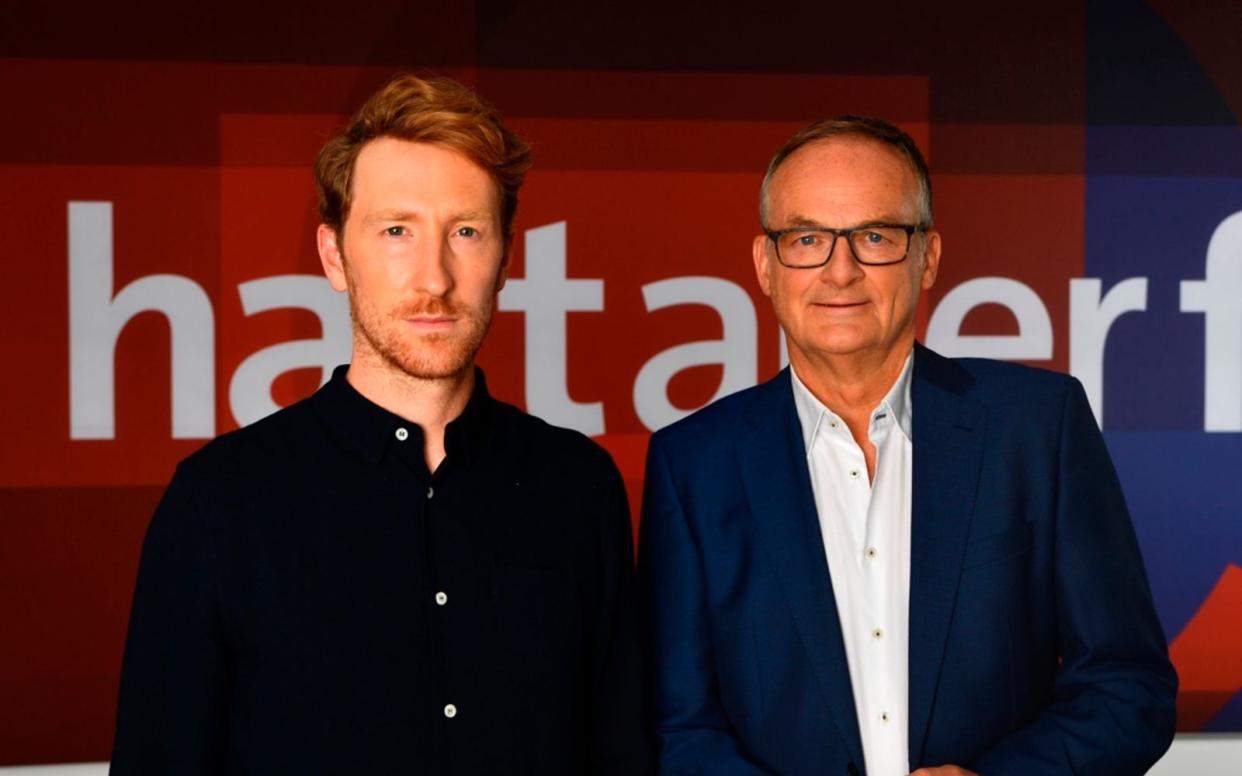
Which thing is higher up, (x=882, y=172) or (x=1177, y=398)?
(x=882, y=172)

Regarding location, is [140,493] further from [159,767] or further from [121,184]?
[159,767]

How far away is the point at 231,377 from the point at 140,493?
357 millimetres

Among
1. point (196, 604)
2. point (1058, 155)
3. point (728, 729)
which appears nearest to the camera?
point (196, 604)

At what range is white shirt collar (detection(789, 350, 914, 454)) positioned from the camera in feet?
6.90

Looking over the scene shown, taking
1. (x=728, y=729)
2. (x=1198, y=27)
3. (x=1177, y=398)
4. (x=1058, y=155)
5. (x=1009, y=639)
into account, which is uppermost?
(x=1198, y=27)

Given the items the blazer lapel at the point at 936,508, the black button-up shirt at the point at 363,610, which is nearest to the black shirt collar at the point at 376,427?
the black button-up shirt at the point at 363,610

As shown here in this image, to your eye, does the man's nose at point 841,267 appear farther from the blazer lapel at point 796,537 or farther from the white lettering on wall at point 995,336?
the white lettering on wall at point 995,336

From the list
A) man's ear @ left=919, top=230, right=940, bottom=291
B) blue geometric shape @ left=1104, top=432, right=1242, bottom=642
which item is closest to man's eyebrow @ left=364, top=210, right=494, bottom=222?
man's ear @ left=919, top=230, right=940, bottom=291

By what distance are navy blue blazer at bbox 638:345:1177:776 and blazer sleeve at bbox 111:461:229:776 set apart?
2.15 feet

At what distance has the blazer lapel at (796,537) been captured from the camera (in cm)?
195

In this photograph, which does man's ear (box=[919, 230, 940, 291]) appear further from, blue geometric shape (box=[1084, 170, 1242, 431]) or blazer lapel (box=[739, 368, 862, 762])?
blue geometric shape (box=[1084, 170, 1242, 431])

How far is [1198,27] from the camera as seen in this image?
362 centimetres

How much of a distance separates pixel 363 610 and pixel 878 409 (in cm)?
84

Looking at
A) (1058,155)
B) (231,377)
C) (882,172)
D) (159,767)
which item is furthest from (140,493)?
(1058,155)
